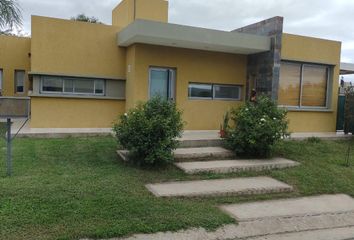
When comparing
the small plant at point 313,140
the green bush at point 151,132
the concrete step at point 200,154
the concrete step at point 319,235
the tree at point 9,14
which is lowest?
the concrete step at point 319,235

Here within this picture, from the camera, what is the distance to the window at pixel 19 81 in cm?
1914

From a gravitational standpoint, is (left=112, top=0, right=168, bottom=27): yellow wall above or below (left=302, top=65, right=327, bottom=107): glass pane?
above

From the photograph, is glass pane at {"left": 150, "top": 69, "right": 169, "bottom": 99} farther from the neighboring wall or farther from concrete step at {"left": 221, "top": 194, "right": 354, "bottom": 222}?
concrete step at {"left": 221, "top": 194, "right": 354, "bottom": 222}

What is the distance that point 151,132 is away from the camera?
26.6ft

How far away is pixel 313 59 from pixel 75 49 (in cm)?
848

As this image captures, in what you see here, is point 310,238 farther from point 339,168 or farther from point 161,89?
point 161,89

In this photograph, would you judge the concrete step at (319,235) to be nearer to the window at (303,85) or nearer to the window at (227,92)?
the window at (303,85)

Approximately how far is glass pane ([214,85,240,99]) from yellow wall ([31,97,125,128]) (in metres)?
3.46

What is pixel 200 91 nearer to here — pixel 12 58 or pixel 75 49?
pixel 75 49

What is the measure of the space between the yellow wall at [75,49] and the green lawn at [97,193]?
3428mm

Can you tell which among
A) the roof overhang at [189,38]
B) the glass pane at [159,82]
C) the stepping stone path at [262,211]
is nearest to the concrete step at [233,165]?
the stepping stone path at [262,211]

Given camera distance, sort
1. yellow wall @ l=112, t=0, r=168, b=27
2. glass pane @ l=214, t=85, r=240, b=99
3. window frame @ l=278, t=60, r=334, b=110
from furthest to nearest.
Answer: yellow wall @ l=112, t=0, r=168, b=27, glass pane @ l=214, t=85, r=240, b=99, window frame @ l=278, t=60, r=334, b=110

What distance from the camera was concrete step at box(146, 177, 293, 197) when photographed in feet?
22.0

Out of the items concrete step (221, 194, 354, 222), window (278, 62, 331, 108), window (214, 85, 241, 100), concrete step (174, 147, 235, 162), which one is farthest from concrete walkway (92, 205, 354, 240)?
window (214, 85, 241, 100)
